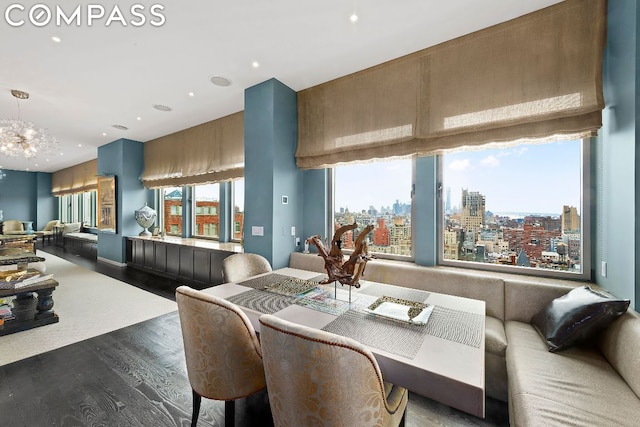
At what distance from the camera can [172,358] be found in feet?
7.54

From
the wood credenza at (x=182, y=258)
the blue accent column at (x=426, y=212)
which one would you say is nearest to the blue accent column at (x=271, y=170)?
the wood credenza at (x=182, y=258)

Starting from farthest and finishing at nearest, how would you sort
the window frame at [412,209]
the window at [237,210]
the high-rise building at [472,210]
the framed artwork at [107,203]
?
1. the framed artwork at [107,203]
2. the window at [237,210]
3. the window frame at [412,209]
4. the high-rise building at [472,210]

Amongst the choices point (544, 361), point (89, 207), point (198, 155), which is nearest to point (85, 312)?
point (198, 155)

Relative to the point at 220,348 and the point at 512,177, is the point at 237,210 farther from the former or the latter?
the point at 512,177

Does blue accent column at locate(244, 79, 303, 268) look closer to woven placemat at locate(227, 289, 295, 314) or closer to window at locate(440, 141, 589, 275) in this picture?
woven placemat at locate(227, 289, 295, 314)

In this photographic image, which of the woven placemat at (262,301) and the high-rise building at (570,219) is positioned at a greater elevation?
the high-rise building at (570,219)

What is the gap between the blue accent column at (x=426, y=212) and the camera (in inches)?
109

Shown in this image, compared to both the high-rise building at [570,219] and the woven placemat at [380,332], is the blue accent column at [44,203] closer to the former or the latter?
the woven placemat at [380,332]

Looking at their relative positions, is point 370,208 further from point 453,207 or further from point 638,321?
point 638,321

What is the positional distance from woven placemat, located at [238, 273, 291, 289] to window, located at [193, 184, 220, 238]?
3186 millimetres

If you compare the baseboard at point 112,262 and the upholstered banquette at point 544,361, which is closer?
the upholstered banquette at point 544,361

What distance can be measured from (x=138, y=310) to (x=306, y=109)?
3.48 m

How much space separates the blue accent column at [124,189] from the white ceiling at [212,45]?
1993 mm

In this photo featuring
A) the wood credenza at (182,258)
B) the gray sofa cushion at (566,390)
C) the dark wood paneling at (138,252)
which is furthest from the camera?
the dark wood paneling at (138,252)
